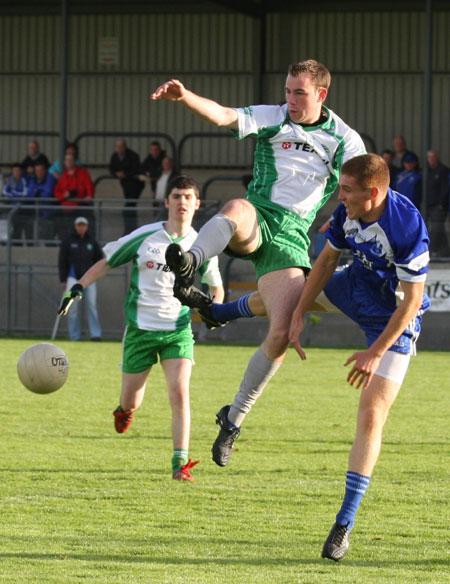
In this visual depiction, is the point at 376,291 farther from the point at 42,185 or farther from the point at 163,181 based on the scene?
the point at 42,185

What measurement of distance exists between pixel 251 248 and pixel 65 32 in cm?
1835

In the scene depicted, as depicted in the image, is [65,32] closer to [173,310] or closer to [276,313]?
[173,310]

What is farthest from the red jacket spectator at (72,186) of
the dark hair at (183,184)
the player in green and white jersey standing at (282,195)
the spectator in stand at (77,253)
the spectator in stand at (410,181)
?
the player in green and white jersey standing at (282,195)

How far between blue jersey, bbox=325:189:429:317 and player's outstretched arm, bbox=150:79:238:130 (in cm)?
84

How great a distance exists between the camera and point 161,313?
8352mm

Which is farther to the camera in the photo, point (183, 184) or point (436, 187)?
point (436, 187)

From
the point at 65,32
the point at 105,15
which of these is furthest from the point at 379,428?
the point at 105,15

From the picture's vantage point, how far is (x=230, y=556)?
19.2ft

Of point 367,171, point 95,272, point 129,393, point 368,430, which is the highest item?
point 367,171

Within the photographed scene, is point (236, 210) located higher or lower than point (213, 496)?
higher

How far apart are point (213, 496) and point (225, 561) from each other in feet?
5.72

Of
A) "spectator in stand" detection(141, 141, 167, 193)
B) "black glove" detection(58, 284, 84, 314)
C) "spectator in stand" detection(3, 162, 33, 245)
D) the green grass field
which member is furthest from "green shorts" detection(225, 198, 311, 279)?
"spectator in stand" detection(141, 141, 167, 193)

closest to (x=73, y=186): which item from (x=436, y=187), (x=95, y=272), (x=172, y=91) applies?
(x=436, y=187)

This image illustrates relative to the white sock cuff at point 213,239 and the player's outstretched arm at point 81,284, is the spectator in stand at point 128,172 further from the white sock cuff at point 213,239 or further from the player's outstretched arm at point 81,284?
the white sock cuff at point 213,239
